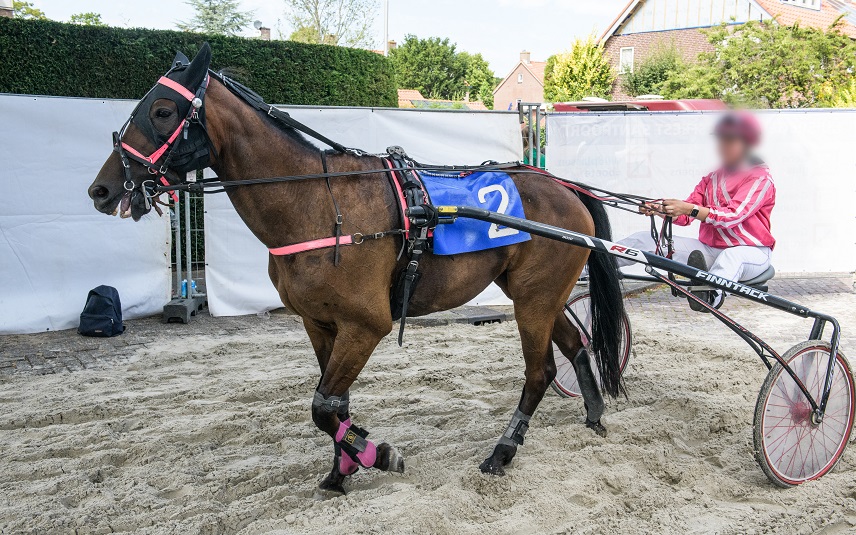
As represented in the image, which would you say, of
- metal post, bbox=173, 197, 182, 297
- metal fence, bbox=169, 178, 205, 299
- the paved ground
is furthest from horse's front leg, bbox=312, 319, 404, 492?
metal post, bbox=173, 197, 182, 297

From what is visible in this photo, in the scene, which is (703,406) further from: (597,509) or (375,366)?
(375,366)

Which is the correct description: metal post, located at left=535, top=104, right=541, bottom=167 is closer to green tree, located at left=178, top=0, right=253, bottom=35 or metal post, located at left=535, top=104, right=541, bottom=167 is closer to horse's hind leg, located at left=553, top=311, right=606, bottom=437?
horse's hind leg, located at left=553, top=311, right=606, bottom=437

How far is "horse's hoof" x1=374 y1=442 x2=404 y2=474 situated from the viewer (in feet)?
12.1

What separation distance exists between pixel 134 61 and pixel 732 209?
9335 millimetres

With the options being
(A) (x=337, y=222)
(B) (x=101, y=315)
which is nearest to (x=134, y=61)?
(B) (x=101, y=315)

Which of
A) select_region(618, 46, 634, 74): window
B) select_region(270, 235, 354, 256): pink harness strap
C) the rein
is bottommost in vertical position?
select_region(270, 235, 354, 256): pink harness strap

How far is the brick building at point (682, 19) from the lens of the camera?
32656 millimetres

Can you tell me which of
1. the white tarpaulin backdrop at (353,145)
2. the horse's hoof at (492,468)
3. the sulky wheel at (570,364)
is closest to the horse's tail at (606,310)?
the sulky wheel at (570,364)

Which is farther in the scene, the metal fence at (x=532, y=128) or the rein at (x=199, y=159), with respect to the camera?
the metal fence at (x=532, y=128)

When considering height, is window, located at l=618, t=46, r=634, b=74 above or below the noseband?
above

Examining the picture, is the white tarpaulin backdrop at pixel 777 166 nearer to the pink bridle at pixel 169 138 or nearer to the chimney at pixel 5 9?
the pink bridle at pixel 169 138

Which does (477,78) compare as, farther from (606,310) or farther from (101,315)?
(606,310)

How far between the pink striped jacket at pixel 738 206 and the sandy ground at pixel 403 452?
3.89 ft

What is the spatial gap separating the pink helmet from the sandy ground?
70.4 inches
